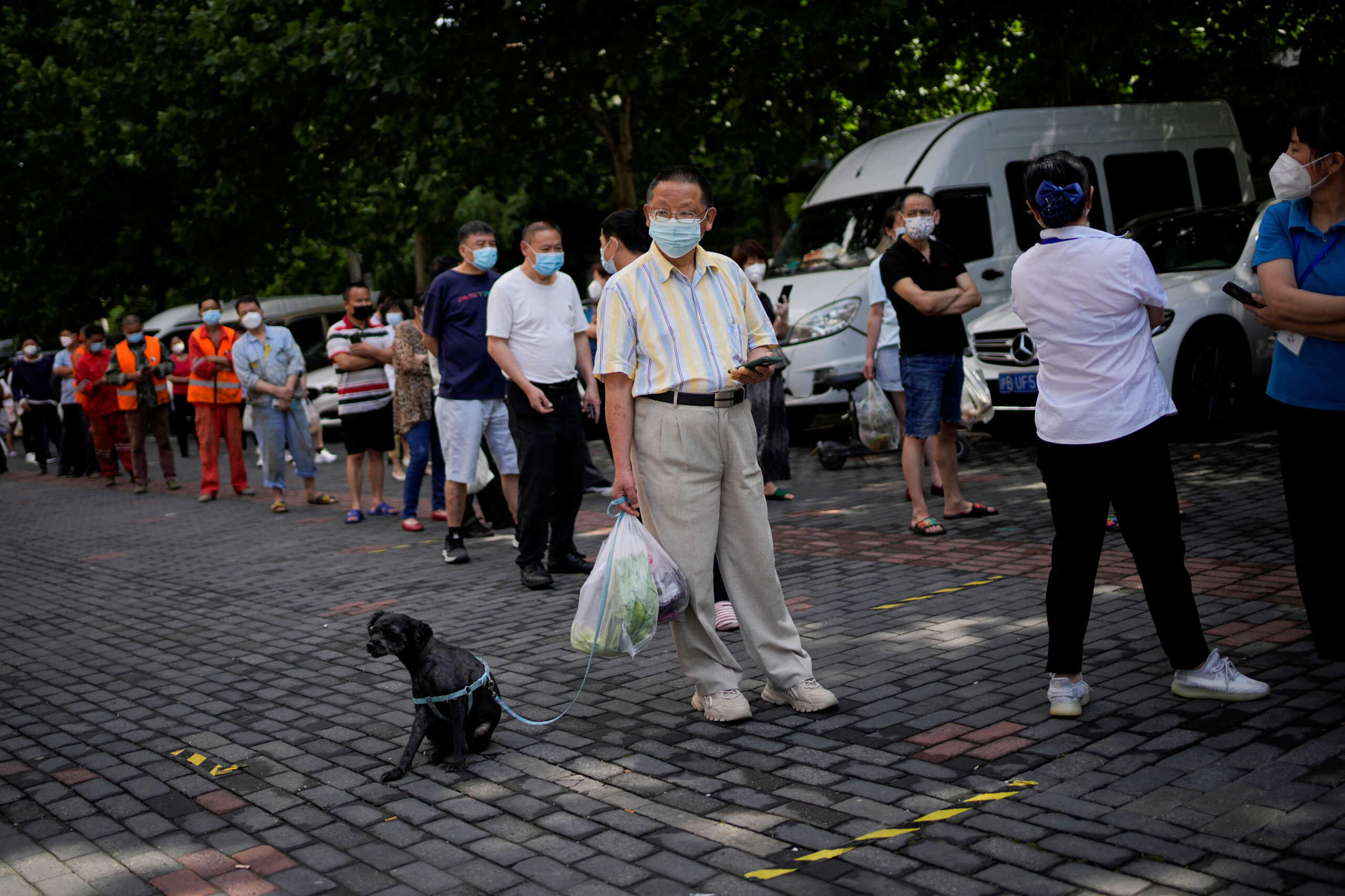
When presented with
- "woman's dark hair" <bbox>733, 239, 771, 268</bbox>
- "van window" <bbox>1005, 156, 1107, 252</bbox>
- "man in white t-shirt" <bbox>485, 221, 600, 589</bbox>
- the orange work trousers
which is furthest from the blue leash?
"van window" <bbox>1005, 156, 1107, 252</bbox>

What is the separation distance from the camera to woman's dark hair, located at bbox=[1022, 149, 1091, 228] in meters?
4.65

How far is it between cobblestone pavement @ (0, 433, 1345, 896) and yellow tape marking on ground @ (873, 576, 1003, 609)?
24mm

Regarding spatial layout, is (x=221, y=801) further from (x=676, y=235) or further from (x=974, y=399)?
(x=974, y=399)

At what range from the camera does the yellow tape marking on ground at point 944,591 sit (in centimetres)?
665

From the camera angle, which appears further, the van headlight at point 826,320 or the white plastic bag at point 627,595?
the van headlight at point 826,320

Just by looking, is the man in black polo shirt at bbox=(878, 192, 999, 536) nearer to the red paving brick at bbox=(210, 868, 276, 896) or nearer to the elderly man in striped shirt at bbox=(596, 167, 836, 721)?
the elderly man in striped shirt at bbox=(596, 167, 836, 721)

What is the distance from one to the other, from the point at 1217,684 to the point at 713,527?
1.81m

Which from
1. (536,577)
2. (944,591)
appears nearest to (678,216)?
(944,591)

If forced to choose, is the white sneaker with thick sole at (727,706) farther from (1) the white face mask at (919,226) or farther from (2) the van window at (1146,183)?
(2) the van window at (1146,183)

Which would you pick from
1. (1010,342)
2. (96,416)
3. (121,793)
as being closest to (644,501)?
(121,793)

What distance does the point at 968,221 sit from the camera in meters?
14.0

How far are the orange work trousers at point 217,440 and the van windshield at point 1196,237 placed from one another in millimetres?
8717

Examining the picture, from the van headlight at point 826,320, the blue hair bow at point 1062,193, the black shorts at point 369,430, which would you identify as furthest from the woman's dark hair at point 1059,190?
the van headlight at point 826,320

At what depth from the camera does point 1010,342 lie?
11883mm
